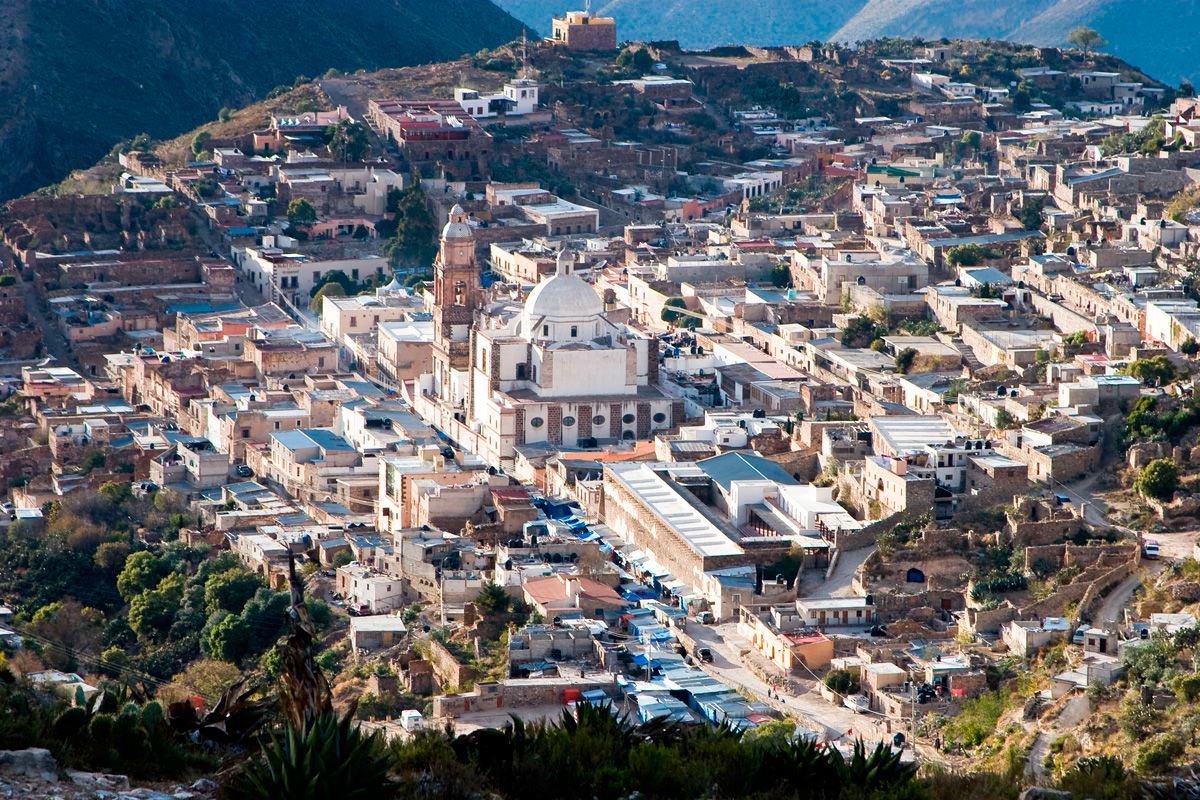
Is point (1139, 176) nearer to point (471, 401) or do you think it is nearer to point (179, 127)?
point (471, 401)

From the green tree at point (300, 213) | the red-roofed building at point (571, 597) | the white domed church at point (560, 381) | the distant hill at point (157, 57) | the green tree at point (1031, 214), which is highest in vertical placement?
the distant hill at point (157, 57)

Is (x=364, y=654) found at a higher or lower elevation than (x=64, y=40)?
lower

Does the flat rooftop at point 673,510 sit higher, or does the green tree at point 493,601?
the flat rooftop at point 673,510

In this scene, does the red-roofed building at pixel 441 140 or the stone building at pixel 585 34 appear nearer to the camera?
A: the red-roofed building at pixel 441 140

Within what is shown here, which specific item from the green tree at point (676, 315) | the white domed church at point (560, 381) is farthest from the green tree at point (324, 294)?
the white domed church at point (560, 381)

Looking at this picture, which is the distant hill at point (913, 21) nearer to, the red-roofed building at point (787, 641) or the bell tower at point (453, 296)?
the bell tower at point (453, 296)

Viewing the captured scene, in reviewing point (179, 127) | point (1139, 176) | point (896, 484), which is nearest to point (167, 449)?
point (896, 484)

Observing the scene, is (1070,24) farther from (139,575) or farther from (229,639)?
(229,639)
